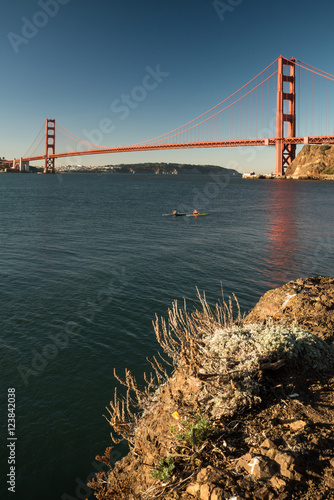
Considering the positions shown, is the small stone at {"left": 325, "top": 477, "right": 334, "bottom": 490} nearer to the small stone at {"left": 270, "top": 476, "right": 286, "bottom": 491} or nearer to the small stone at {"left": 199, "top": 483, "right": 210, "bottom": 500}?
the small stone at {"left": 270, "top": 476, "right": 286, "bottom": 491}

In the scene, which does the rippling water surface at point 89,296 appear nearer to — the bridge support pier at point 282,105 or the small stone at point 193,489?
the small stone at point 193,489

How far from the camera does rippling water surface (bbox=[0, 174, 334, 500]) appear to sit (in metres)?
7.34

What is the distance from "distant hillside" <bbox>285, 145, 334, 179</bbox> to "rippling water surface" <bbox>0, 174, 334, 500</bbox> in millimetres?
110074

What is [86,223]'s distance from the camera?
34781mm

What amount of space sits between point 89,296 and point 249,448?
471 inches

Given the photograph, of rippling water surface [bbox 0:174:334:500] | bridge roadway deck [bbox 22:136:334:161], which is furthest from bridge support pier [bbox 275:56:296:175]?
rippling water surface [bbox 0:174:334:500]

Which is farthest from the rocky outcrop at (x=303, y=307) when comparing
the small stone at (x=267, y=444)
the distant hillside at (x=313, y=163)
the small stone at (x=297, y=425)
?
the distant hillside at (x=313, y=163)

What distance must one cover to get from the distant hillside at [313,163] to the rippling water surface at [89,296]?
110074mm

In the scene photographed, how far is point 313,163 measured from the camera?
138500 mm

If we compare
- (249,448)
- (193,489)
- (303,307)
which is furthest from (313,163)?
(193,489)

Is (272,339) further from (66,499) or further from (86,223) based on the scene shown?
(86,223)

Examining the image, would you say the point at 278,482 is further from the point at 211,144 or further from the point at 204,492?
the point at 211,144

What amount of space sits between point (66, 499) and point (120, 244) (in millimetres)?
20036

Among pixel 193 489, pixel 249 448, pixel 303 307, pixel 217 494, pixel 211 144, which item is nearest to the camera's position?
pixel 217 494
